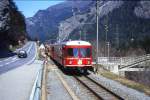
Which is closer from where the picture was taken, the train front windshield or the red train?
the red train

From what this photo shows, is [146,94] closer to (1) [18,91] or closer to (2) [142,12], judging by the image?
(1) [18,91]

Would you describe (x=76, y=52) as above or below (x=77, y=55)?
above

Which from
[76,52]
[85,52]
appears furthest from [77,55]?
[85,52]

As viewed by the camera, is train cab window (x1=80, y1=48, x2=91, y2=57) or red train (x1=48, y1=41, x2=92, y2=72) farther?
train cab window (x1=80, y1=48, x2=91, y2=57)

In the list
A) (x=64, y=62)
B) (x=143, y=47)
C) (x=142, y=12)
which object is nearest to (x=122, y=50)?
(x=143, y=47)

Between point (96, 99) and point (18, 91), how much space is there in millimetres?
4805

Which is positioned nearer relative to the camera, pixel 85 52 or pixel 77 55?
pixel 77 55

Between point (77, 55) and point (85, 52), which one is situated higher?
point (85, 52)

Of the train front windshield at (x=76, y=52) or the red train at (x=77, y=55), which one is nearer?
the red train at (x=77, y=55)

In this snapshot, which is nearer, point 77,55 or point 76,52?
point 77,55

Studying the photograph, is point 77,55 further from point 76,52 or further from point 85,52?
point 85,52

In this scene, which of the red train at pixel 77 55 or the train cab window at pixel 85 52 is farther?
the train cab window at pixel 85 52

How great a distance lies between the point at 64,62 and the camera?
36.2 metres

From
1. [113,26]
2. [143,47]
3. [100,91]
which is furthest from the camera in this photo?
[113,26]
